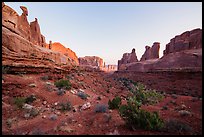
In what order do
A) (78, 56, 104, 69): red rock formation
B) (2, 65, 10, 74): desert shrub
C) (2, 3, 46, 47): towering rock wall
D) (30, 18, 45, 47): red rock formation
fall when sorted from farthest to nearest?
1. (78, 56, 104, 69): red rock formation
2. (30, 18, 45, 47): red rock formation
3. (2, 3, 46, 47): towering rock wall
4. (2, 65, 10, 74): desert shrub

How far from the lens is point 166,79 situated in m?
22.9

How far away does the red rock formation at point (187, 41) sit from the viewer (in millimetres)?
36806

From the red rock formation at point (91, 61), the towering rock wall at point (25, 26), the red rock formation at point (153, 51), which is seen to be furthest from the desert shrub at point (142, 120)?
the red rock formation at point (91, 61)

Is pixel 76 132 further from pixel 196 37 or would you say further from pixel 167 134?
pixel 196 37

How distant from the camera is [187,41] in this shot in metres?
40.2

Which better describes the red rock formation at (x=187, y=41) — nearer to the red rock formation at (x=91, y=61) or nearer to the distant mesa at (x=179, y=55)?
the distant mesa at (x=179, y=55)

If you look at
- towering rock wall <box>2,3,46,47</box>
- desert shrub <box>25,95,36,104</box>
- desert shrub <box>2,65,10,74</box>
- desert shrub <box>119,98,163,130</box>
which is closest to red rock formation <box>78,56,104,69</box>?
towering rock wall <box>2,3,46,47</box>

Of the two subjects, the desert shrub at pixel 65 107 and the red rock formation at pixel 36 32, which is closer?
the desert shrub at pixel 65 107

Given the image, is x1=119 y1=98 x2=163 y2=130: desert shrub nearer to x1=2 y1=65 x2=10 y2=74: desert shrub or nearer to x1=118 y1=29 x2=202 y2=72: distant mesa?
x1=2 y1=65 x2=10 y2=74: desert shrub

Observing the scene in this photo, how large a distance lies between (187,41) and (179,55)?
12786 mm

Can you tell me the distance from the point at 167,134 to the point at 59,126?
12.4ft

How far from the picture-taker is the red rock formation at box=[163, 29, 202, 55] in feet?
121

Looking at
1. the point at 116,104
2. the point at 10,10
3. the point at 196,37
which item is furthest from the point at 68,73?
the point at 196,37

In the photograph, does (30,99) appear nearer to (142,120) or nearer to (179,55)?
(142,120)
